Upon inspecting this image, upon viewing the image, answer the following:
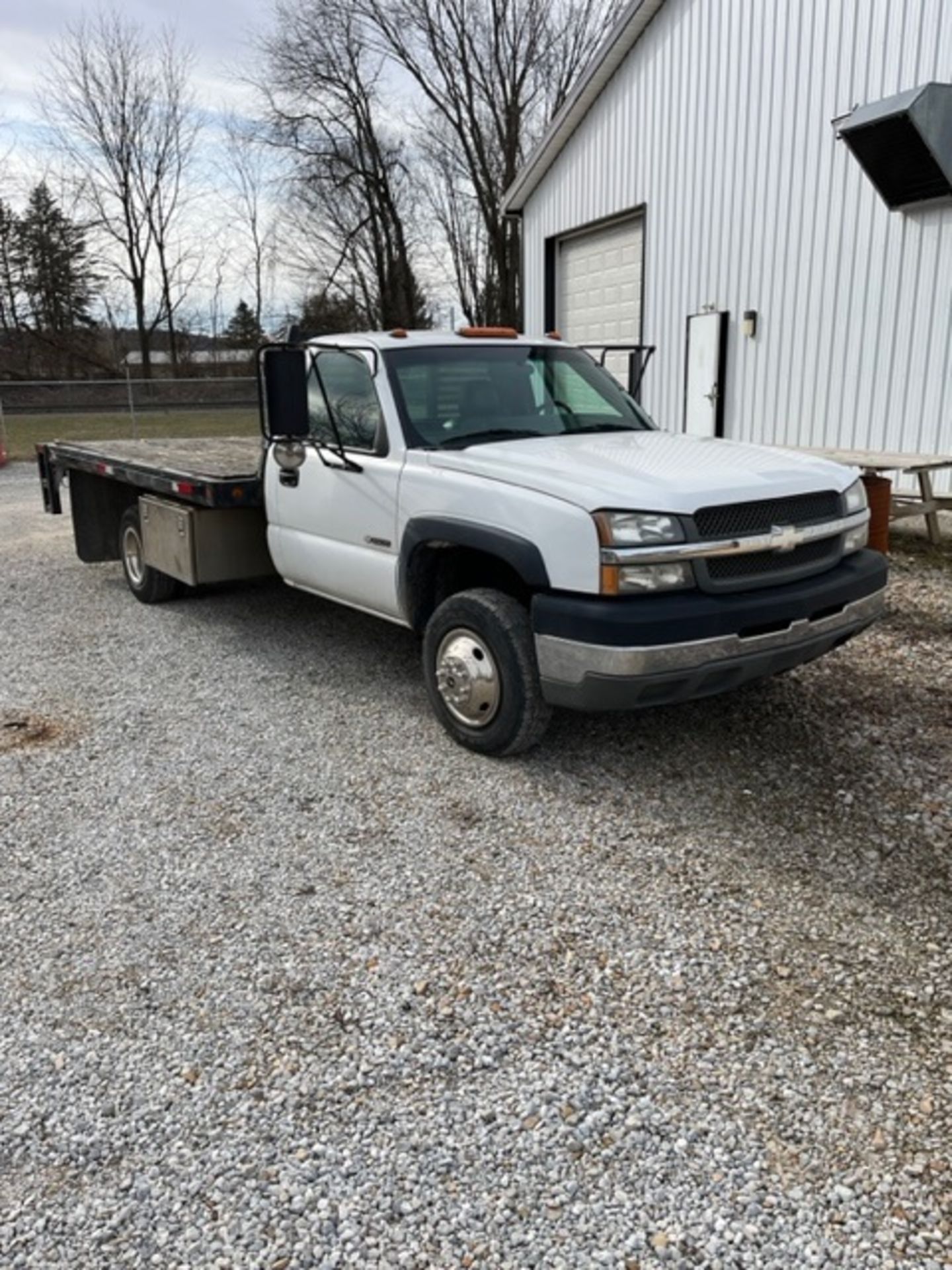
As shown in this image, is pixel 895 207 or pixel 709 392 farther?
pixel 709 392

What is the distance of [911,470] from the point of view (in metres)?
8.03

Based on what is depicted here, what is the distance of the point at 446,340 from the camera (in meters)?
5.51

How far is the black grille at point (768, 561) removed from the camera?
3.98m

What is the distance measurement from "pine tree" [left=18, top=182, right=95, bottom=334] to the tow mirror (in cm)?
4656

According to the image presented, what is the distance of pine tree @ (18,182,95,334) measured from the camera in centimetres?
4419

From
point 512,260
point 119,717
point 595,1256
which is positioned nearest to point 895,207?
point 119,717

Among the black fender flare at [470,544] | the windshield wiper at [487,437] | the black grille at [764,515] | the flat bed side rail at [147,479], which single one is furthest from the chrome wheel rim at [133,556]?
the black grille at [764,515]

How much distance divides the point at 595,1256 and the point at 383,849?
1.88 metres

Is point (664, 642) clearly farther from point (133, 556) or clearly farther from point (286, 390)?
point (133, 556)

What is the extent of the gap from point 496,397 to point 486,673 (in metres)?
1.71

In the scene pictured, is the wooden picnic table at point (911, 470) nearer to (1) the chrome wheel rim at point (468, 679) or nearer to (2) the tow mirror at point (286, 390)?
(1) the chrome wheel rim at point (468, 679)

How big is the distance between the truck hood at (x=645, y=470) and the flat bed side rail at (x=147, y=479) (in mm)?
1825

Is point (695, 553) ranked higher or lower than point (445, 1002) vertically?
higher

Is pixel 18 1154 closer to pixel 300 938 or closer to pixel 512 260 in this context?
pixel 300 938
